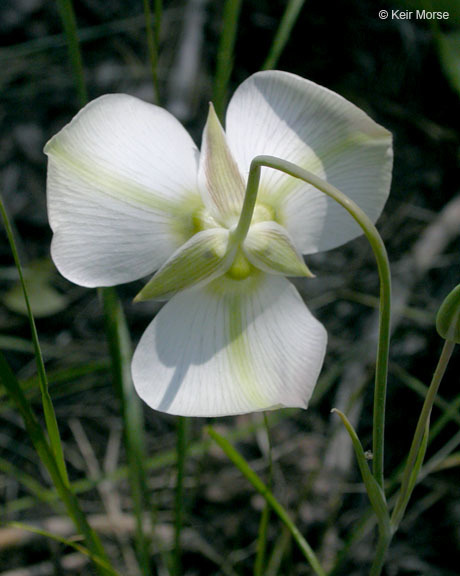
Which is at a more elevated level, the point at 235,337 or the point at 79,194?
the point at 79,194

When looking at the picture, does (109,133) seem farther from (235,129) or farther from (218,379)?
(218,379)

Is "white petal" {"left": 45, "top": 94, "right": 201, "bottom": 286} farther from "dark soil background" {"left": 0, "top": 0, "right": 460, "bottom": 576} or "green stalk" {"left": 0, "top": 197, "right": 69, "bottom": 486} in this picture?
"dark soil background" {"left": 0, "top": 0, "right": 460, "bottom": 576}

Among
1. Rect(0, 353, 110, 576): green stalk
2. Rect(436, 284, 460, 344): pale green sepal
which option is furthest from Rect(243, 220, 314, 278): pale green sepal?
Rect(0, 353, 110, 576): green stalk

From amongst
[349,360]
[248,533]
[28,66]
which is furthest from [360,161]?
[28,66]

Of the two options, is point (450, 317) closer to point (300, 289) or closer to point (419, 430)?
point (419, 430)

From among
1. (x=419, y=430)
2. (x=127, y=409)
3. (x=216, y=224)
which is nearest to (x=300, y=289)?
(x=127, y=409)

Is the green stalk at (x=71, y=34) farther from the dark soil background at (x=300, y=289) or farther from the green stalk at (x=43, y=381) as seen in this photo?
the dark soil background at (x=300, y=289)

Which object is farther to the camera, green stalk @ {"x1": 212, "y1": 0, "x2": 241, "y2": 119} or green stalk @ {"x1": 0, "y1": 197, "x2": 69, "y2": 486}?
green stalk @ {"x1": 212, "y1": 0, "x2": 241, "y2": 119}
